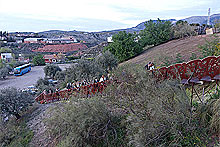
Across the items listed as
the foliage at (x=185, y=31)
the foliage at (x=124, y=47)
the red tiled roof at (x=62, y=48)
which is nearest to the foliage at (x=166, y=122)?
the foliage at (x=124, y=47)

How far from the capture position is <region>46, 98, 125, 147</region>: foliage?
471 cm

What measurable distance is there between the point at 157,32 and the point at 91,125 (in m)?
21.9

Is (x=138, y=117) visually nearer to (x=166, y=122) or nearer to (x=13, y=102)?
(x=166, y=122)

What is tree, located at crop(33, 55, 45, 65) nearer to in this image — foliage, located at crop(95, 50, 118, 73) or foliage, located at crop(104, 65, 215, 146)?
foliage, located at crop(95, 50, 118, 73)

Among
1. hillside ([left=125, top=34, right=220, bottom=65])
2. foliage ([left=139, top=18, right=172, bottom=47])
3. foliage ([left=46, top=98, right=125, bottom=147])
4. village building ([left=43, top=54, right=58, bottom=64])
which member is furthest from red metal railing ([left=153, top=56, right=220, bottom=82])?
village building ([left=43, top=54, right=58, bottom=64])

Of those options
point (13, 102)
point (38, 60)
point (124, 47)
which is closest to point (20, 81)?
point (124, 47)

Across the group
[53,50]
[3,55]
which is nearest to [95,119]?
[3,55]

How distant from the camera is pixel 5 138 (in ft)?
24.0

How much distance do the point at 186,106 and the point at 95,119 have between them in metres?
2.43

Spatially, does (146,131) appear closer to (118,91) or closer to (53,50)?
(118,91)

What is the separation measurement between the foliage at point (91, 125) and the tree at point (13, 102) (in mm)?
5515

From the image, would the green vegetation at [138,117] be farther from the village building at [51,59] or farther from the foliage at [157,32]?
the village building at [51,59]

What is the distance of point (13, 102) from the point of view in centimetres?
931

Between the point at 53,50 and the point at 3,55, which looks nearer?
the point at 3,55
